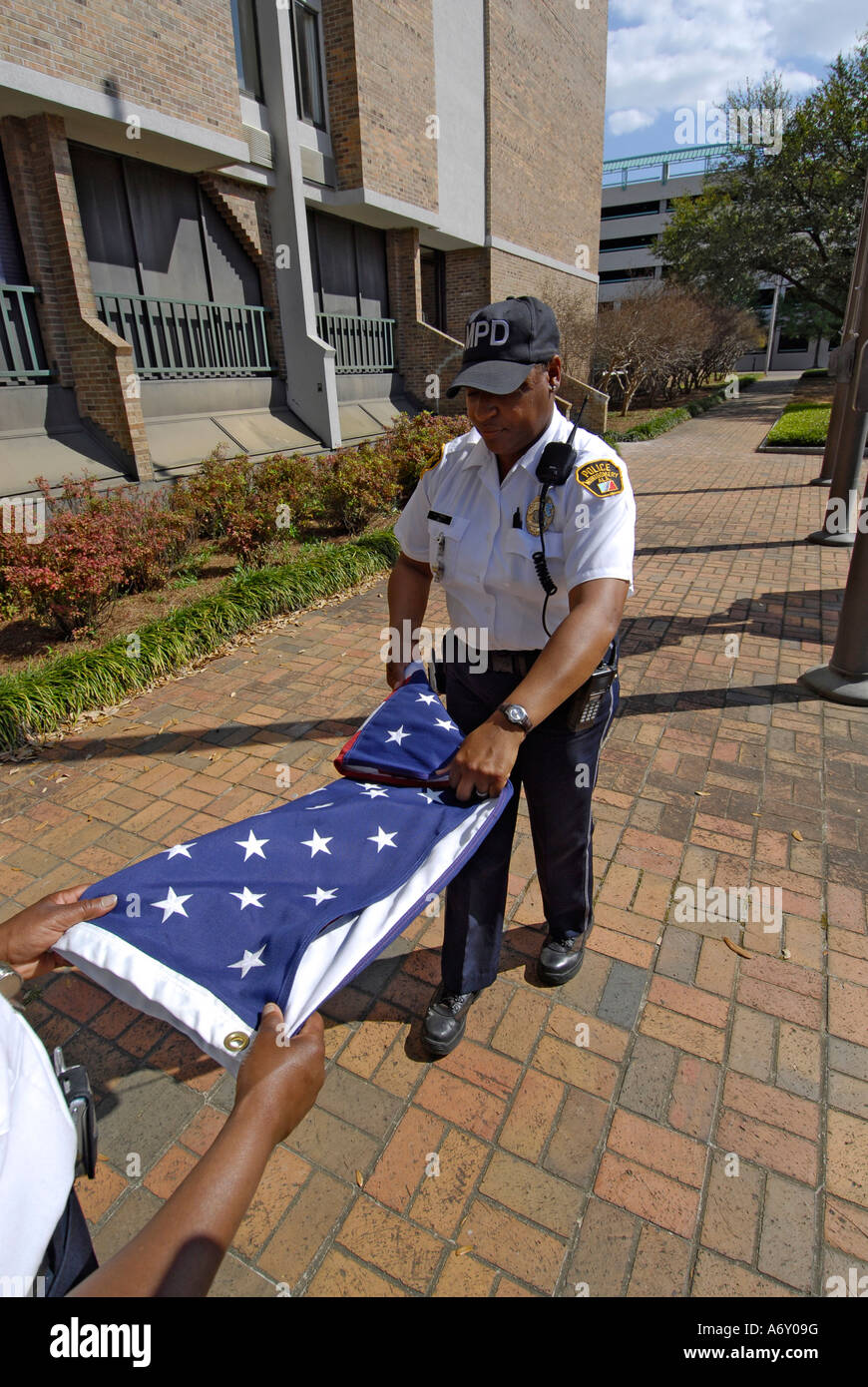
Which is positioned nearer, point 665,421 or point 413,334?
point 413,334

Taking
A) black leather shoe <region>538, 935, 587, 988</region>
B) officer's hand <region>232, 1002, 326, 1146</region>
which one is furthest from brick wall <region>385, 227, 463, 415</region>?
officer's hand <region>232, 1002, 326, 1146</region>

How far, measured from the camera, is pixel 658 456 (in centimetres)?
1653

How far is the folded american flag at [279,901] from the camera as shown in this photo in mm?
1507

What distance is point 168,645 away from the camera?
5543 mm

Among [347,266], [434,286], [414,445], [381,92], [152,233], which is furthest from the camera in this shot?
[434,286]

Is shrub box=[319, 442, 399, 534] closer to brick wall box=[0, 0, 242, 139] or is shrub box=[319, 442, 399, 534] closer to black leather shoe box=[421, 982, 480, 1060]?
brick wall box=[0, 0, 242, 139]

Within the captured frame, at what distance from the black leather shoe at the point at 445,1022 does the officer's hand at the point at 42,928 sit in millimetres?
1326

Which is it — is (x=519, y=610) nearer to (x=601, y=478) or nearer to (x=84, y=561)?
(x=601, y=478)

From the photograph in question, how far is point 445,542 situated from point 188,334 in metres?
10.5

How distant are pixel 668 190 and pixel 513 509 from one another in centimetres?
6678

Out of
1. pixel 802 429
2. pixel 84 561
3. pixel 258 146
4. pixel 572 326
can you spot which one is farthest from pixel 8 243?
pixel 802 429

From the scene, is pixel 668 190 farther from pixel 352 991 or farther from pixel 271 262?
pixel 352 991

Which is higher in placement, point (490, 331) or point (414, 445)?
point (490, 331)

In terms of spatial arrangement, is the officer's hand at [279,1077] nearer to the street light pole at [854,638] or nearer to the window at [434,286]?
the street light pole at [854,638]
